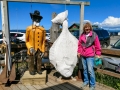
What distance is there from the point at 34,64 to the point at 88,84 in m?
1.69

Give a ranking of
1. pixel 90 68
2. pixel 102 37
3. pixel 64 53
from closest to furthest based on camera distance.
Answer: pixel 90 68 → pixel 64 53 → pixel 102 37

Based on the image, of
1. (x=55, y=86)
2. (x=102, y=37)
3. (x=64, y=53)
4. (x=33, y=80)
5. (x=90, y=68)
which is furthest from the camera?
(x=102, y=37)

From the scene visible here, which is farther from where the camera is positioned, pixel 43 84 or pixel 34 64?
pixel 34 64

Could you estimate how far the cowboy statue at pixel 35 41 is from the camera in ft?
17.5

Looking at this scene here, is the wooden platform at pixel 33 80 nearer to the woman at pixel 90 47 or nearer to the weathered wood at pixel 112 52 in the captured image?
the woman at pixel 90 47

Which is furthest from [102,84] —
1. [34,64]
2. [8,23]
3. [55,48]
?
[8,23]

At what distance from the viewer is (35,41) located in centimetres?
542

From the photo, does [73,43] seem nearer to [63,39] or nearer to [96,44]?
[63,39]

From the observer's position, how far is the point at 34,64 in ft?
18.4

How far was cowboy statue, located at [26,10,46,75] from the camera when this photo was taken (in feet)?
17.5

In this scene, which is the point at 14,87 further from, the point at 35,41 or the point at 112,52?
the point at 112,52

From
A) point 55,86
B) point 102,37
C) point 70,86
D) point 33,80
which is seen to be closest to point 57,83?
point 55,86

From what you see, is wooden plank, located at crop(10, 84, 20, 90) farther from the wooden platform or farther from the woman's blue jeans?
the woman's blue jeans

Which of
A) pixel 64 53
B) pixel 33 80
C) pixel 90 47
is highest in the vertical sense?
pixel 90 47
